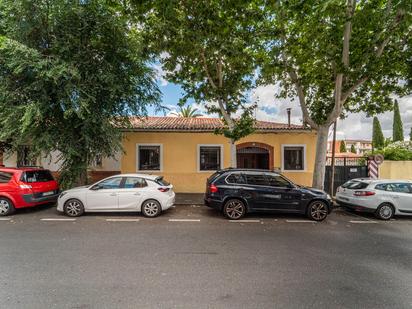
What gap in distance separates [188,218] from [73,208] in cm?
405

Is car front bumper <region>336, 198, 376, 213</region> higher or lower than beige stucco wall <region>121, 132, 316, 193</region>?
lower

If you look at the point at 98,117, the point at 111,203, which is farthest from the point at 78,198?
the point at 98,117

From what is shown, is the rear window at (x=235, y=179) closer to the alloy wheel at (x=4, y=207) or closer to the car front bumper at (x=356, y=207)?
the car front bumper at (x=356, y=207)

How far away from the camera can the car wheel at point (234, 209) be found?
7.86m

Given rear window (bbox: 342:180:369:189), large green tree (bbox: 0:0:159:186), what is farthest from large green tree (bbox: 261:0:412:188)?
large green tree (bbox: 0:0:159:186)

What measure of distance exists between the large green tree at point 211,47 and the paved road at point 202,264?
16.4 feet

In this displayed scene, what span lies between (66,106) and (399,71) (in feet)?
44.7

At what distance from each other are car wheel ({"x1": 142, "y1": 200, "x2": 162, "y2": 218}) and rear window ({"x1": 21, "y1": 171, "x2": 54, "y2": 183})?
4347 mm

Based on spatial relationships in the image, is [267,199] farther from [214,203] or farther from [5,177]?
[5,177]

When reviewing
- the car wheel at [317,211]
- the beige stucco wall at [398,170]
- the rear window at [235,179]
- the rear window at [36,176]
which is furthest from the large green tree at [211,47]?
the beige stucco wall at [398,170]

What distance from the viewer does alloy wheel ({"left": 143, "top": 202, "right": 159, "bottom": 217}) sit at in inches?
314

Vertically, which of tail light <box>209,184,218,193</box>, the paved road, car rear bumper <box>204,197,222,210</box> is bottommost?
the paved road

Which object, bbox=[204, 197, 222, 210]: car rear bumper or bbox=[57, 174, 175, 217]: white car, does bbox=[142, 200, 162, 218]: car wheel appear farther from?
bbox=[204, 197, 222, 210]: car rear bumper

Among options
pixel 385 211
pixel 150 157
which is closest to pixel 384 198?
pixel 385 211
